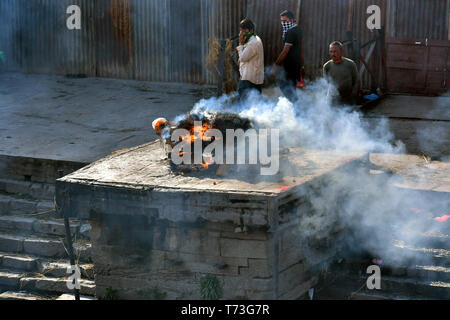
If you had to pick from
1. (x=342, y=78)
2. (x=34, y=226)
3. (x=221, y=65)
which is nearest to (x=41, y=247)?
(x=34, y=226)

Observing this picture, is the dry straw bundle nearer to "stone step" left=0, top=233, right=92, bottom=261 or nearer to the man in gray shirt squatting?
the man in gray shirt squatting

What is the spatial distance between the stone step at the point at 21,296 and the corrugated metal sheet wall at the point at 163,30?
288 inches

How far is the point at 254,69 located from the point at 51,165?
11.6 ft

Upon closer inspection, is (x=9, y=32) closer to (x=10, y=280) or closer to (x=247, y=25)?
(x=247, y=25)

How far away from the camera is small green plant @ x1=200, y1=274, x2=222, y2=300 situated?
7.14 m

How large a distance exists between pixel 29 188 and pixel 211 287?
13.9 ft

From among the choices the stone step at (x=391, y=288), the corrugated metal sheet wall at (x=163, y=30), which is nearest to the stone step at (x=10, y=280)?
the stone step at (x=391, y=288)

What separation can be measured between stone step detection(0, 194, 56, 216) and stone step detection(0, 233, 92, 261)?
1.77 ft

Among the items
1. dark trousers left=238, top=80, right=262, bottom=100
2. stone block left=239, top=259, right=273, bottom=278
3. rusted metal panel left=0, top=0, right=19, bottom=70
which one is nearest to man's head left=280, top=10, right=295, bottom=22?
dark trousers left=238, top=80, right=262, bottom=100

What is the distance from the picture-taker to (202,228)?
711cm

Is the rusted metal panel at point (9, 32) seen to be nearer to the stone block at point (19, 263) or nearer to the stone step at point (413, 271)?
the stone block at point (19, 263)

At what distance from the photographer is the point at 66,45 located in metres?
16.1

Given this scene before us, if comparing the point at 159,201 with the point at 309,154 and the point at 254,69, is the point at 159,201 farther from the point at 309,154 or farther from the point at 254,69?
the point at 254,69
